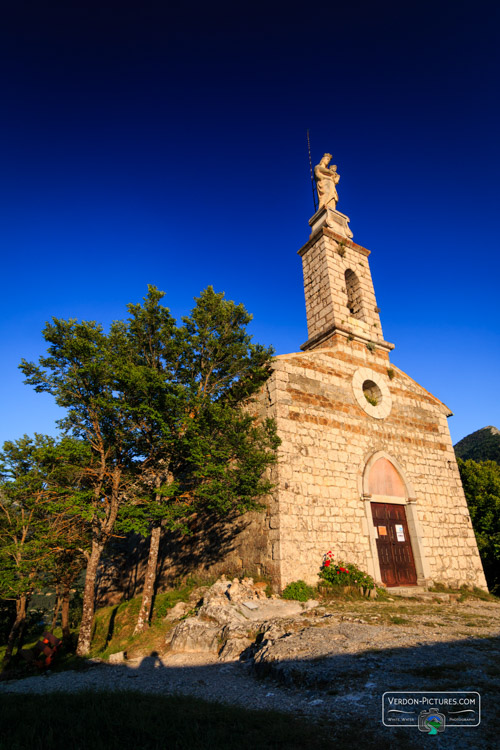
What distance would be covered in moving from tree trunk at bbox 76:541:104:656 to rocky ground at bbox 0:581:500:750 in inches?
52.8

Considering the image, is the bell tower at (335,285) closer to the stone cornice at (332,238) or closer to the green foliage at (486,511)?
the stone cornice at (332,238)

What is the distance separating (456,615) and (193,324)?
904 centimetres

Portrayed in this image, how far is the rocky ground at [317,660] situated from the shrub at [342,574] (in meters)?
0.54

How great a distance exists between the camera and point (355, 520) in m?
10.8

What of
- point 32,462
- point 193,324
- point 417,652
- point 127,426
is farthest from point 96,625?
point 417,652

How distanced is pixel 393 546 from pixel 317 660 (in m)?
7.41

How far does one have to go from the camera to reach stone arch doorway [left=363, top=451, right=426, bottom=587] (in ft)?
36.4

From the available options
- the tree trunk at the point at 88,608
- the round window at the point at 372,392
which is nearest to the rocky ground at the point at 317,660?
the tree trunk at the point at 88,608

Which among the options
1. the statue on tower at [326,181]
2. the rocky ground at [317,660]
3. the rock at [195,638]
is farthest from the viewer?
the statue on tower at [326,181]

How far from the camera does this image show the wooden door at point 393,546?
36.4 feet

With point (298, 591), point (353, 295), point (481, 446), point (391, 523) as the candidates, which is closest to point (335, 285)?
point (353, 295)

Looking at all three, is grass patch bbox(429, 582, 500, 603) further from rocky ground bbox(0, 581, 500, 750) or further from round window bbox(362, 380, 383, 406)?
round window bbox(362, 380, 383, 406)

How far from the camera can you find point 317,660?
507 centimetres

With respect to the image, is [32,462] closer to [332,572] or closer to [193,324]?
[193,324]
